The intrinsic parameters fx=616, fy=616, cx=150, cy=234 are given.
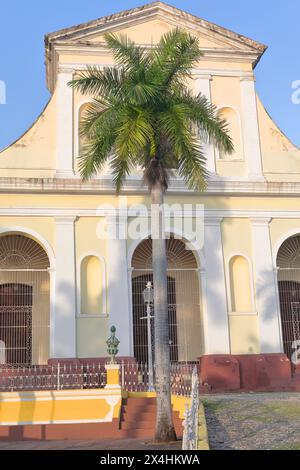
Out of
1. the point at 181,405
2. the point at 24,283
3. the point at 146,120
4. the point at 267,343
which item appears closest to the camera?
the point at 146,120

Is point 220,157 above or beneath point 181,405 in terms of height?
above

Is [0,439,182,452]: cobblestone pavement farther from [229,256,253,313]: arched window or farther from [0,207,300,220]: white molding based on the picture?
[229,256,253,313]: arched window

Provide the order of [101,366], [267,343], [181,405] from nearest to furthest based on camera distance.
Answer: [181,405] < [101,366] < [267,343]

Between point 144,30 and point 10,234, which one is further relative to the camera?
point 144,30

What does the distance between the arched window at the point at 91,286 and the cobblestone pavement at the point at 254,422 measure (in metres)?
4.29

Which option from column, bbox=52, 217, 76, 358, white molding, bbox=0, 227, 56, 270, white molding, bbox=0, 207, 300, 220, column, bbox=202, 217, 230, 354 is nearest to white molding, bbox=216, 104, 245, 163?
white molding, bbox=0, 207, 300, 220

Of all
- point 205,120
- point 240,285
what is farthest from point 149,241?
point 205,120

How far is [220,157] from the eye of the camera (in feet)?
62.0

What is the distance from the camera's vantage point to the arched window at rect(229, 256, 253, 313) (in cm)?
1797

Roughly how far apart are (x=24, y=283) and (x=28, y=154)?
3.94 m

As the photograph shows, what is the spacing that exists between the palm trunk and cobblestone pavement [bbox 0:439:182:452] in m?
0.35

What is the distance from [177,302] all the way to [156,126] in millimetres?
8539
